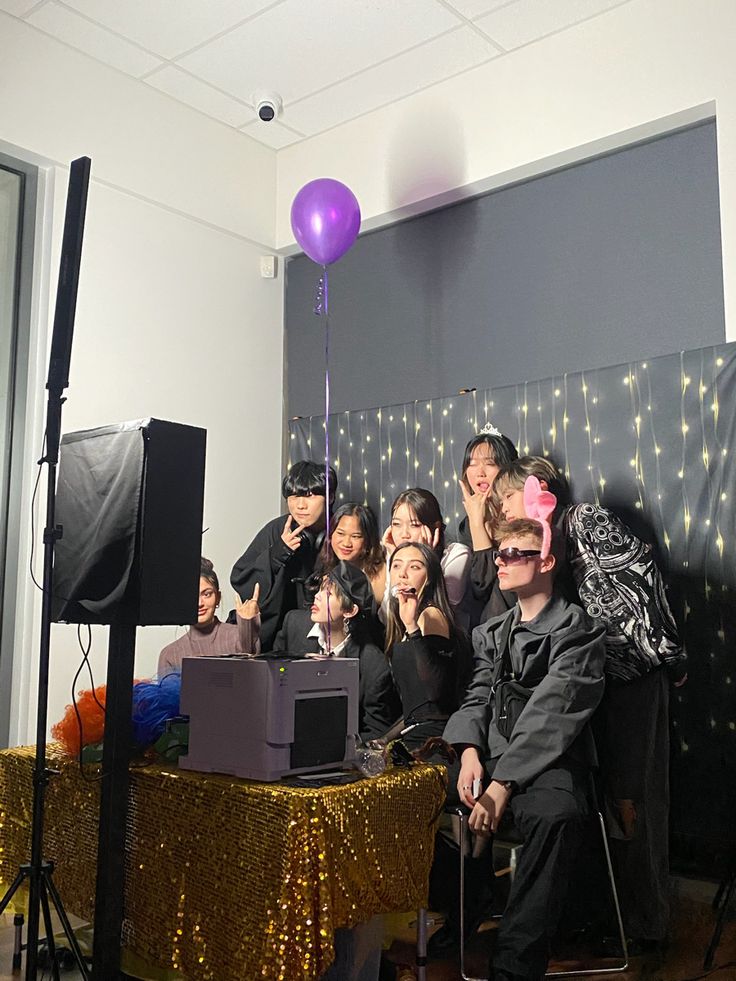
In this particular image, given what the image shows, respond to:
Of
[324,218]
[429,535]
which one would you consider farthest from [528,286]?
[429,535]

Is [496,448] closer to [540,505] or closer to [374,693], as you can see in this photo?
[540,505]

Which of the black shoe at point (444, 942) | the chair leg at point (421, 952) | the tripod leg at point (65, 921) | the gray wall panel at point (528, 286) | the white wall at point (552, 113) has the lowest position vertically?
the black shoe at point (444, 942)

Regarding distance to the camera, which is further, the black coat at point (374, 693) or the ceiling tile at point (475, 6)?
the black coat at point (374, 693)

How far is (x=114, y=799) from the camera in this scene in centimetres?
264

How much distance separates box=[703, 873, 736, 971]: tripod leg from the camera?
2.91m

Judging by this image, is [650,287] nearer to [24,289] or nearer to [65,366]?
[65,366]

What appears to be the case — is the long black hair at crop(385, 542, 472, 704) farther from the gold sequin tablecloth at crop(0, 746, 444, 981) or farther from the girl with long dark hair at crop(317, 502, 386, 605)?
the gold sequin tablecloth at crop(0, 746, 444, 981)

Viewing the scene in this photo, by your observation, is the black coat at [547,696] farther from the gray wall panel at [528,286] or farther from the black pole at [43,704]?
the black pole at [43,704]

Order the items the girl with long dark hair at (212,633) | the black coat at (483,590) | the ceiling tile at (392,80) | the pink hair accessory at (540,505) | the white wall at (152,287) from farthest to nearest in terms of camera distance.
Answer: the girl with long dark hair at (212,633)
the ceiling tile at (392,80)
the white wall at (152,287)
the black coat at (483,590)
the pink hair accessory at (540,505)

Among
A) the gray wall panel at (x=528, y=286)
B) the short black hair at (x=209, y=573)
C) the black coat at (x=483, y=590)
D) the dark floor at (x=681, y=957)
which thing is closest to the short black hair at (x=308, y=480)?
the gray wall panel at (x=528, y=286)

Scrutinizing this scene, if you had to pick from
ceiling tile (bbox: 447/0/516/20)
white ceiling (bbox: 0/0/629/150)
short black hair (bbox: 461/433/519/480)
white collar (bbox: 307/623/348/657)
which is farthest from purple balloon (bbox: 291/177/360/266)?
white collar (bbox: 307/623/348/657)

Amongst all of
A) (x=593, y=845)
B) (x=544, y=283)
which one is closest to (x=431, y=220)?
(x=544, y=283)

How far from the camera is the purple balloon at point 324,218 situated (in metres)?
3.67

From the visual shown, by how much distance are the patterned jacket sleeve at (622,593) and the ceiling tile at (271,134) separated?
8.28 feet
